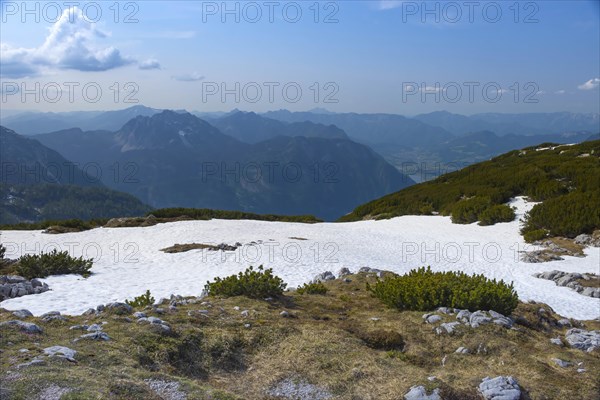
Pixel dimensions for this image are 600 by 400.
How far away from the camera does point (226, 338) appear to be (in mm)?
7789

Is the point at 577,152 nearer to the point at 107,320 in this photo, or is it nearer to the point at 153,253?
the point at 153,253

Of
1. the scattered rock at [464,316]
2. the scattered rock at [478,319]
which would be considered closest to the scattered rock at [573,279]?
the scattered rock at [478,319]

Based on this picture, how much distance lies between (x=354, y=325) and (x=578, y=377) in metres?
4.21

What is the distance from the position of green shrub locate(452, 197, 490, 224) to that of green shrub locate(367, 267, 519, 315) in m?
18.3

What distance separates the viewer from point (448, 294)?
10312 mm

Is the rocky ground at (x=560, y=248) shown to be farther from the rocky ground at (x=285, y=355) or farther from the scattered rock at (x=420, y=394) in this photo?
the scattered rock at (x=420, y=394)

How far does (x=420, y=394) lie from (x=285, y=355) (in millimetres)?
2435

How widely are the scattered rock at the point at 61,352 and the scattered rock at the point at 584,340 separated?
9.36 metres

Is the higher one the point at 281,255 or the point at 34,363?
the point at 34,363

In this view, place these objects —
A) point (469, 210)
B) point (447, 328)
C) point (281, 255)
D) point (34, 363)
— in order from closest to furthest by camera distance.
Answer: point (34, 363), point (447, 328), point (281, 255), point (469, 210)

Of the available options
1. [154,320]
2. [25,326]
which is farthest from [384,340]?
[25,326]

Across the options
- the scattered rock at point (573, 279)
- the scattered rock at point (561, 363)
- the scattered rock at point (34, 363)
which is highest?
the scattered rock at point (34, 363)

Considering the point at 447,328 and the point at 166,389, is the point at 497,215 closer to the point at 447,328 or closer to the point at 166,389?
the point at 447,328

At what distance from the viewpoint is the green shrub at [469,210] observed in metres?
28.0
